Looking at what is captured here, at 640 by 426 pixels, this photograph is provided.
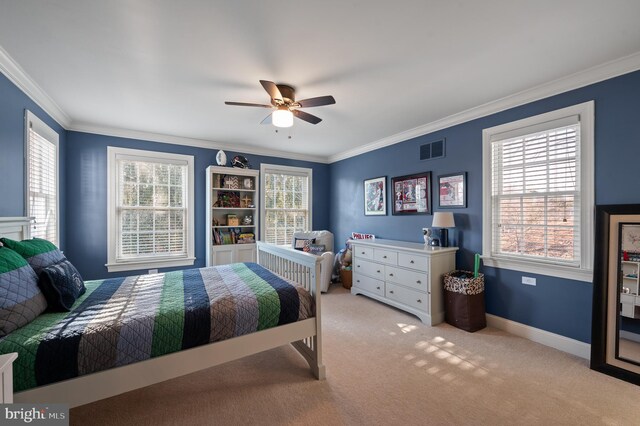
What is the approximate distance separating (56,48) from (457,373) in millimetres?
4044

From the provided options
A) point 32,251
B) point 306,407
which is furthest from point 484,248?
point 32,251

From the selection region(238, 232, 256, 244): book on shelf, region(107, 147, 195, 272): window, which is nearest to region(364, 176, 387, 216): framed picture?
region(238, 232, 256, 244): book on shelf

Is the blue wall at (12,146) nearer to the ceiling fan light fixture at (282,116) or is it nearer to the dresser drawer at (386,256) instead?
the ceiling fan light fixture at (282,116)

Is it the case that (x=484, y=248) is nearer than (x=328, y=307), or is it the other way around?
(x=484, y=248)

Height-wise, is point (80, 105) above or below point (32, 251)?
above

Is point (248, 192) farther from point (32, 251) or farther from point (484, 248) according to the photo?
point (484, 248)

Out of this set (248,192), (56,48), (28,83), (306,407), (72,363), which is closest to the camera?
(72,363)

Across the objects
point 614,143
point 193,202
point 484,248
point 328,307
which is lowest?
point 328,307

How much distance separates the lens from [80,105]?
3.08 metres

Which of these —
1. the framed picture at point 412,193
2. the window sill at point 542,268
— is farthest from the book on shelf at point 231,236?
the window sill at point 542,268

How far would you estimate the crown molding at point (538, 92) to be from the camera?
2209 mm

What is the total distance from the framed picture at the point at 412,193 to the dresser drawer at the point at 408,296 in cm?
117

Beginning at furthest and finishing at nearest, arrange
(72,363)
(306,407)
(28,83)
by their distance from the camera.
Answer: (28,83) → (306,407) → (72,363)

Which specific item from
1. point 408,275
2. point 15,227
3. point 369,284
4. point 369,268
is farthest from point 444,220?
point 15,227
